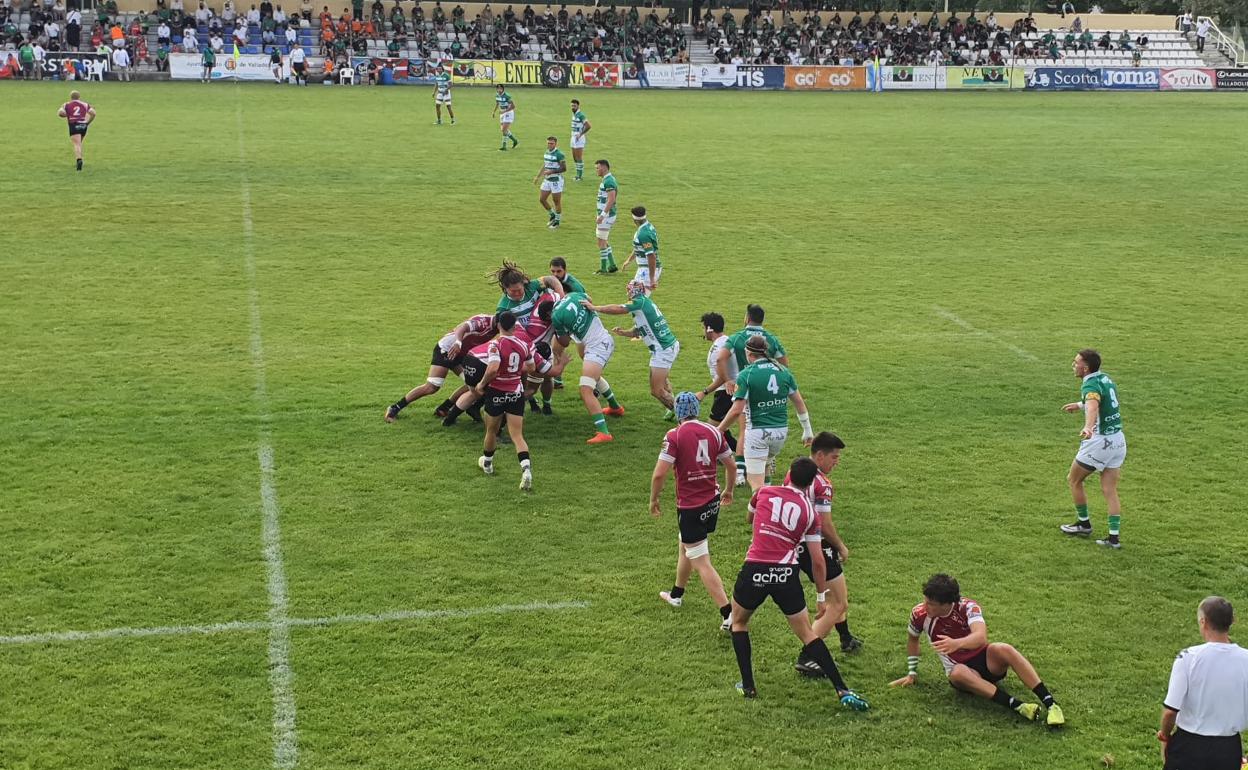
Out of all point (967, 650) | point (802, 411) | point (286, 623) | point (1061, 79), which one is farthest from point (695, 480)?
point (1061, 79)

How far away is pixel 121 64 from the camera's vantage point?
197 feet

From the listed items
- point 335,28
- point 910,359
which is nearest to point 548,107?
point 335,28

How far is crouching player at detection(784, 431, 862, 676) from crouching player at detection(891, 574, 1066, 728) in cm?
63

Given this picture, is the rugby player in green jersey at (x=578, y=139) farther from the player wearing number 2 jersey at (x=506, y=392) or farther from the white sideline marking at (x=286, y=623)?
the white sideline marking at (x=286, y=623)

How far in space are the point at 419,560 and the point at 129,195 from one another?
2237 cm

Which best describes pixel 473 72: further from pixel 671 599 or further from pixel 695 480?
pixel 695 480

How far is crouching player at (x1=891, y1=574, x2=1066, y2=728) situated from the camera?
9.14 metres

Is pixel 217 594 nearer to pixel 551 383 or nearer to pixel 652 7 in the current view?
pixel 551 383

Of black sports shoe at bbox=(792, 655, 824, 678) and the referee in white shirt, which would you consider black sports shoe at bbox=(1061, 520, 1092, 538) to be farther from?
the referee in white shirt

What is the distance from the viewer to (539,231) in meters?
28.3

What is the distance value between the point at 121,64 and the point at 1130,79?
55.5 metres

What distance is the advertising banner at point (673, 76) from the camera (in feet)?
225

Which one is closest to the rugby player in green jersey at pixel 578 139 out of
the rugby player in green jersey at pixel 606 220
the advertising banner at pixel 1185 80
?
the rugby player in green jersey at pixel 606 220

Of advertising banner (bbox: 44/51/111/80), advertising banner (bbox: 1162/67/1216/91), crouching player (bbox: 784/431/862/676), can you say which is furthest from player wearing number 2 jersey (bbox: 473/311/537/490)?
advertising banner (bbox: 1162/67/1216/91)
